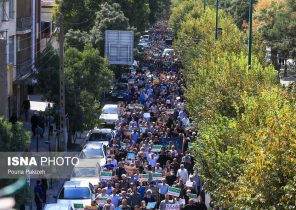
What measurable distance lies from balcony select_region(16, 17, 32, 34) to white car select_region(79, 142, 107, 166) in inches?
570

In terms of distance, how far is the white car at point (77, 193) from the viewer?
23594 millimetres

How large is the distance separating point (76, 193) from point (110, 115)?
16424 millimetres

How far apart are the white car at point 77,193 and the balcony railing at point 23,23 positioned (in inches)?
823

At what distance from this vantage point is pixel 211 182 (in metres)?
18.6

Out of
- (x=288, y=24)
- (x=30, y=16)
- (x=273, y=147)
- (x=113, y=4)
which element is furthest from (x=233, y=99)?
(x=288, y=24)

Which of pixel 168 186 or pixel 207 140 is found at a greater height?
pixel 207 140

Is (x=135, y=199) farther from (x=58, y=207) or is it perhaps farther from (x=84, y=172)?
(x=84, y=172)

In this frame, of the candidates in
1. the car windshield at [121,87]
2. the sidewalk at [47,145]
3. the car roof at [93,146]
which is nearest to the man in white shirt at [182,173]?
the sidewalk at [47,145]

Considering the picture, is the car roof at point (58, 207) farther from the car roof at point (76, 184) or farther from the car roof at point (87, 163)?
the car roof at point (87, 163)

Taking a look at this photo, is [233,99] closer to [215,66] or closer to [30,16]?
[215,66]

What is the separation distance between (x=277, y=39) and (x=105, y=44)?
20670 millimetres

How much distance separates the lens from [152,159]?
1078 inches

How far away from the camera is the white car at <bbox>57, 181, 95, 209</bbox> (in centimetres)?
2359

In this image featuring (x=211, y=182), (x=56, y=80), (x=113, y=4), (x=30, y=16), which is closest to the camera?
(x=211, y=182)
